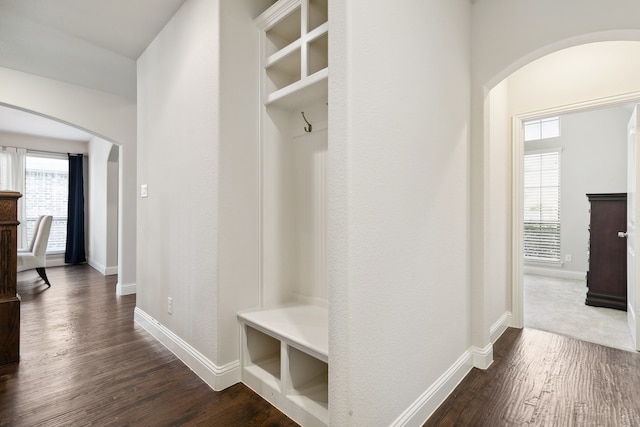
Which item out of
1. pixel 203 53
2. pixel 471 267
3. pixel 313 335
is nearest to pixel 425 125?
pixel 471 267

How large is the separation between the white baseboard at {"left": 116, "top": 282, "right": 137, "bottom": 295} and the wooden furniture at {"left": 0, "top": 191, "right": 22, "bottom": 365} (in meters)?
1.85

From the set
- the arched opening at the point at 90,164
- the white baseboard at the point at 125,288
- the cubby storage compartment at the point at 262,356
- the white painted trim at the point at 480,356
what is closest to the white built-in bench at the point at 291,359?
the cubby storage compartment at the point at 262,356

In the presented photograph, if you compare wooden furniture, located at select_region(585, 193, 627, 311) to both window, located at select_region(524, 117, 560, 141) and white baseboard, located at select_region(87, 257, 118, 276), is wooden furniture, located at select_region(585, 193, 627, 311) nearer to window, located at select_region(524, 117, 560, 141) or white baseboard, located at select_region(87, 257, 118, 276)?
window, located at select_region(524, 117, 560, 141)

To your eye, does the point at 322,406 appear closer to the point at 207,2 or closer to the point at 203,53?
the point at 203,53

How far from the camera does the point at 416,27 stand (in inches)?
61.9

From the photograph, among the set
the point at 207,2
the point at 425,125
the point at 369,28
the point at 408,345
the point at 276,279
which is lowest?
the point at 408,345

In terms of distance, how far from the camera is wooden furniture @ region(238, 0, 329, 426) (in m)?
1.76

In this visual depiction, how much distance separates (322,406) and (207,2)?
2.55 meters

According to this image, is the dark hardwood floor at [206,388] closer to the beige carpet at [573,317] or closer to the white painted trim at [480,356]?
the white painted trim at [480,356]

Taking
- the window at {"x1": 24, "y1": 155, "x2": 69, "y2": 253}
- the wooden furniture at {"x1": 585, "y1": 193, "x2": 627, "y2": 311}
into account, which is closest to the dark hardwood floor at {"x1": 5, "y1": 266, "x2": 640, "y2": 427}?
the wooden furniture at {"x1": 585, "y1": 193, "x2": 627, "y2": 311}

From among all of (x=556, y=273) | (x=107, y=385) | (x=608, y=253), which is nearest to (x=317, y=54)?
(x=107, y=385)

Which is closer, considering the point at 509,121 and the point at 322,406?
the point at 322,406

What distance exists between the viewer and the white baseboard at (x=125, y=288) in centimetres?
407

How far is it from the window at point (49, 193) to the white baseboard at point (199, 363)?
542cm
